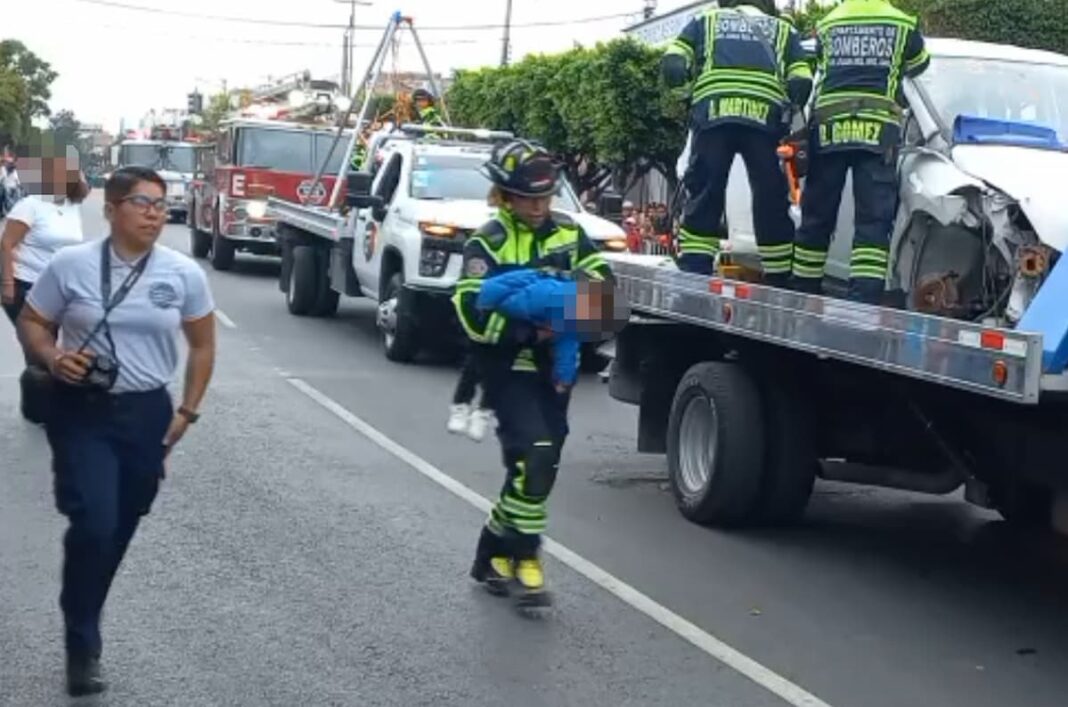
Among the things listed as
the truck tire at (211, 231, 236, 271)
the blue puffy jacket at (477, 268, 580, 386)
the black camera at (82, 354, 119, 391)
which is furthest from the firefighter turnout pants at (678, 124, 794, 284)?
the truck tire at (211, 231, 236, 271)

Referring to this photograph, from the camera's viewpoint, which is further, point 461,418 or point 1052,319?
point 461,418

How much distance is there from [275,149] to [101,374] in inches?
822

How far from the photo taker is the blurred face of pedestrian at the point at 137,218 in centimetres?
588

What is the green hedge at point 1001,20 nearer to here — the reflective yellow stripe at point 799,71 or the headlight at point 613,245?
the headlight at point 613,245

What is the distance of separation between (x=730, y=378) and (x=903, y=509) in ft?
6.07

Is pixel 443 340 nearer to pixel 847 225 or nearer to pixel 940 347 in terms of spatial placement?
pixel 847 225

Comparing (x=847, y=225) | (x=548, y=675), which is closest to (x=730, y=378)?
(x=847, y=225)

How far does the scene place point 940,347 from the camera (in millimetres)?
6637

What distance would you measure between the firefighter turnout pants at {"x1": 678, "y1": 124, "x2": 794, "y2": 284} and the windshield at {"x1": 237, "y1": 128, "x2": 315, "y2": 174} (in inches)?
679

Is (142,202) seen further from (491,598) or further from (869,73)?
(869,73)

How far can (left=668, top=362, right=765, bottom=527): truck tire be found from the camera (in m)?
8.70

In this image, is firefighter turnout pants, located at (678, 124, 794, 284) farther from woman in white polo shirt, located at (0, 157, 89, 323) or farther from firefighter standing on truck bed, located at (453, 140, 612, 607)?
woman in white polo shirt, located at (0, 157, 89, 323)

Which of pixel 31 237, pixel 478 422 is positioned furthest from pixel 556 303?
pixel 31 237

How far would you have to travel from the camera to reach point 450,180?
16.5 meters
